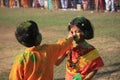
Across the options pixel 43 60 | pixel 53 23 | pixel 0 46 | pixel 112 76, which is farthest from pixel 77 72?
pixel 53 23

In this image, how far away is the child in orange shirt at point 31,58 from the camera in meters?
3.29

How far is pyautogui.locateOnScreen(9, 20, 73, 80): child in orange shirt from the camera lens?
3.29m

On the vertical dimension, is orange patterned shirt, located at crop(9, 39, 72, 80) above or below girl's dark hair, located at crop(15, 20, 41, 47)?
below

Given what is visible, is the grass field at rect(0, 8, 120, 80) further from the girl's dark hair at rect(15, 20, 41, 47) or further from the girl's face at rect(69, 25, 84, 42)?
the girl's dark hair at rect(15, 20, 41, 47)

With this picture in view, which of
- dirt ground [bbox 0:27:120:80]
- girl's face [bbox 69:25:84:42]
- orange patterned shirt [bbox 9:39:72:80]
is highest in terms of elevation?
girl's face [bbox 69:25:84:42]

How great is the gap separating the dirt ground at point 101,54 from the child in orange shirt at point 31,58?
4.45 m

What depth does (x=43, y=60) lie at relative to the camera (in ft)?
11.1

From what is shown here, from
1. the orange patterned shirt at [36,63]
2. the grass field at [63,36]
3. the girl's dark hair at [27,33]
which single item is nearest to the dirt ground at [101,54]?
the grass field at [63,36]

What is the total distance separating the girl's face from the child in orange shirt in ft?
1.67

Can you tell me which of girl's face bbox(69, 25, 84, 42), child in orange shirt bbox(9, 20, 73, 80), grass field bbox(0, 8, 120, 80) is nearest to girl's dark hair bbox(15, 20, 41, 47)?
child in orange shirt bbox(9, 20, 73, 80)

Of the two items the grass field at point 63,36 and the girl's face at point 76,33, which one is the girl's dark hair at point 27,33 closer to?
the girl's face at point 76,33

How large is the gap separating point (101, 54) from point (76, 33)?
604 centimetres

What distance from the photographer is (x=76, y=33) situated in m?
3.95

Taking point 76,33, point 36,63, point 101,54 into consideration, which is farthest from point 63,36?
point 36,63
